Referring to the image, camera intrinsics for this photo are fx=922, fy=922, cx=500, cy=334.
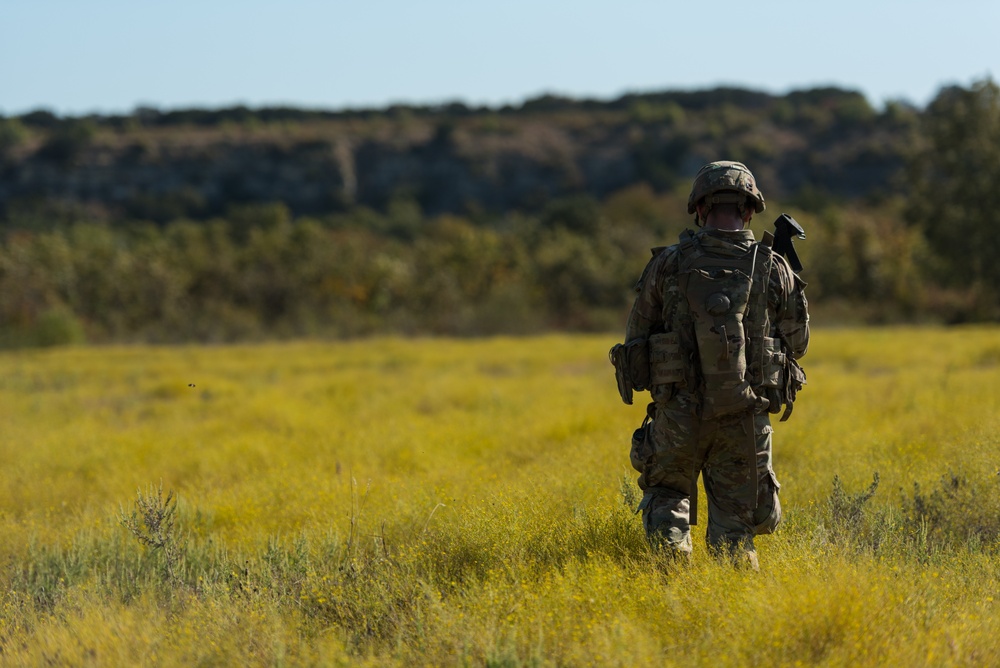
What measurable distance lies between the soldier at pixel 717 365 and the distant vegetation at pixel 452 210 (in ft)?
56.0

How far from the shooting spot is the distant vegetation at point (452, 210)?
31.5 metres

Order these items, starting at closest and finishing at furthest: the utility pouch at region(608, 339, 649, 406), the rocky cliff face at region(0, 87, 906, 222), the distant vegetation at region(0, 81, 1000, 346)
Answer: the utility pouch at region(608, 339, 649, 406) → the distant vegetation at region(0, 81, 1000, 346) → the rocky cliff face at region(0, 87, 906, 222)

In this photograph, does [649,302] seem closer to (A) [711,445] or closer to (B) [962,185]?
(A) [711,445]

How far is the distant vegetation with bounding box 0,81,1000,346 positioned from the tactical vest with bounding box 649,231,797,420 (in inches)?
676

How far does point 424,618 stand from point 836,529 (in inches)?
87.1

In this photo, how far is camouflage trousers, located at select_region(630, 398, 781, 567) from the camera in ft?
14.4

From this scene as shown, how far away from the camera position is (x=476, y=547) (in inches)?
190

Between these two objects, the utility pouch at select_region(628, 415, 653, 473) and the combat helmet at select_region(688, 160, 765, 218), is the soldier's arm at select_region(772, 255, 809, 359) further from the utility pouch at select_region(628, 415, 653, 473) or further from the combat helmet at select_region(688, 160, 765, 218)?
the utility pouch at select_region(628, 415, 653, 473)

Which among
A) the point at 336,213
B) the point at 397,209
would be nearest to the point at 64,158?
the point at 336,213

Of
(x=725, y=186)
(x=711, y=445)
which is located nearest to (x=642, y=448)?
(x=711, y=445)

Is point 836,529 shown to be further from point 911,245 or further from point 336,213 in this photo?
point 336,213

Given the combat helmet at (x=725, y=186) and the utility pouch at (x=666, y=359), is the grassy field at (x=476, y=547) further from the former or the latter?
the combat helmet at (x=725, y=186)

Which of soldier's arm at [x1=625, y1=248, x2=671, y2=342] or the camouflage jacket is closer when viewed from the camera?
the camouflage jacket

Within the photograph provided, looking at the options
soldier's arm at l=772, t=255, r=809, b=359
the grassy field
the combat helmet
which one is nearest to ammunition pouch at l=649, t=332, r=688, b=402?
soldier's arm at l=772, t=255, r=809, b=359
